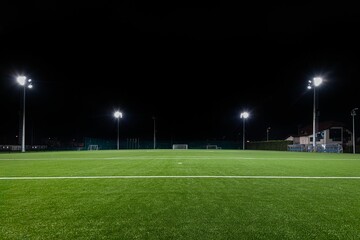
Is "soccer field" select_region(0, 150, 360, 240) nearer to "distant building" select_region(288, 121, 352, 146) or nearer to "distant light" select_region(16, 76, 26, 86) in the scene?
"distant light" select_region(16, 76, 26, 86)

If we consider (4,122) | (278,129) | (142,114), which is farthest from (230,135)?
(4,122)

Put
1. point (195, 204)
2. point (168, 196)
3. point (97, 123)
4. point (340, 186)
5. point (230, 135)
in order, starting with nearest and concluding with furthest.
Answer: point (195, 204) → point (168, 196) → point (340, 186) → point (97, 123) → point (230, 135)

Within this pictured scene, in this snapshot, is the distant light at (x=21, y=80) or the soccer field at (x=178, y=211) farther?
the distant light at (x=21, y=80)

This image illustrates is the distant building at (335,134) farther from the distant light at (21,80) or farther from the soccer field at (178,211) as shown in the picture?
the soccer field at (178,211)

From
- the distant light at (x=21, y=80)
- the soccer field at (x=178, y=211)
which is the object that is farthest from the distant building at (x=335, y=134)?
the soccer field at (x=178, y=211)

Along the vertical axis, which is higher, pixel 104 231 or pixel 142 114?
pixel 142 114

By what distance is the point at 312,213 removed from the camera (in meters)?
5.19

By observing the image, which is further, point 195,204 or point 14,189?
point 14,189

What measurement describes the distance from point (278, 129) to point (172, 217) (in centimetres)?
10108

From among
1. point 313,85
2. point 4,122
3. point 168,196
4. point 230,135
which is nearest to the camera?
point 168,196

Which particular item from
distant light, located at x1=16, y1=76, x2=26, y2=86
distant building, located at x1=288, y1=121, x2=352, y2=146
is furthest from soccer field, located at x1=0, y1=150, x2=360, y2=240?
distant building, located at x1=288, y1=121, x2=352, y2=146

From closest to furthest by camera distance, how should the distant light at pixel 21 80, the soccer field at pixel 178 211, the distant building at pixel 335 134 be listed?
the soccer field at pixel 178 211
the distant light at pixel 21 80
the distant building at pixel 335 134

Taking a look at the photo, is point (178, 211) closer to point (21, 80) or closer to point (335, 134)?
point (21, 80)

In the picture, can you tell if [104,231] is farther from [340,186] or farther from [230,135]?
[230,135]
